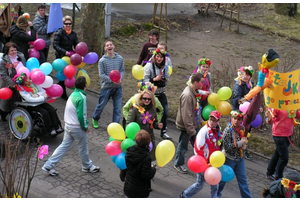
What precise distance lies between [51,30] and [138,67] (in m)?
2.73

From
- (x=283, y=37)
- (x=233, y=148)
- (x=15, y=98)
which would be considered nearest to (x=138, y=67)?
(x=15, y=98)

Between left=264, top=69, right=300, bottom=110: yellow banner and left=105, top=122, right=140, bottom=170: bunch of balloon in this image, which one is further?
left=264, top=69, right=300, bottom=110: yellow banner

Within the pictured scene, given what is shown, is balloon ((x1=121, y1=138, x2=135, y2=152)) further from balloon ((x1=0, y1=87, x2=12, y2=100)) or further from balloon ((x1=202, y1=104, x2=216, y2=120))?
balloon ((x1=0, y1=87, x2=12, y2=100))

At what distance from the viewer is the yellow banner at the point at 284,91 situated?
23.6ft

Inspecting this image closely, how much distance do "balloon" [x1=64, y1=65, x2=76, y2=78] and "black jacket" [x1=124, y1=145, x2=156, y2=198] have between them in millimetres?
3856

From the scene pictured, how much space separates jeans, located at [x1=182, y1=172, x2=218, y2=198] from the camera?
687cm

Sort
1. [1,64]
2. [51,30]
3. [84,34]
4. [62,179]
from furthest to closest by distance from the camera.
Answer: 1. [84,34]
2. [51,30]
3. [1,64]
4. [62,179]

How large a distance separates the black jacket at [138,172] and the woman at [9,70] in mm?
3369

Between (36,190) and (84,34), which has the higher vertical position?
(84,34)

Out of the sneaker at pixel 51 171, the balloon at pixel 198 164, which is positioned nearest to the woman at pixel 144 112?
the balloon at pixel 198 164

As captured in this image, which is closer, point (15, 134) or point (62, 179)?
point (62, 179)

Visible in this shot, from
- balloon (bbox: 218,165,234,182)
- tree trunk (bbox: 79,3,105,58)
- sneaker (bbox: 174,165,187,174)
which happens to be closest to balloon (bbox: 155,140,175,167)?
balloon (bbox: 218,165,234,182)

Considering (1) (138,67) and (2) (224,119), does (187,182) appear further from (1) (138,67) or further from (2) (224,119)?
(2) (224,119)

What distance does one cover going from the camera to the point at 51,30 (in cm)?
1066
